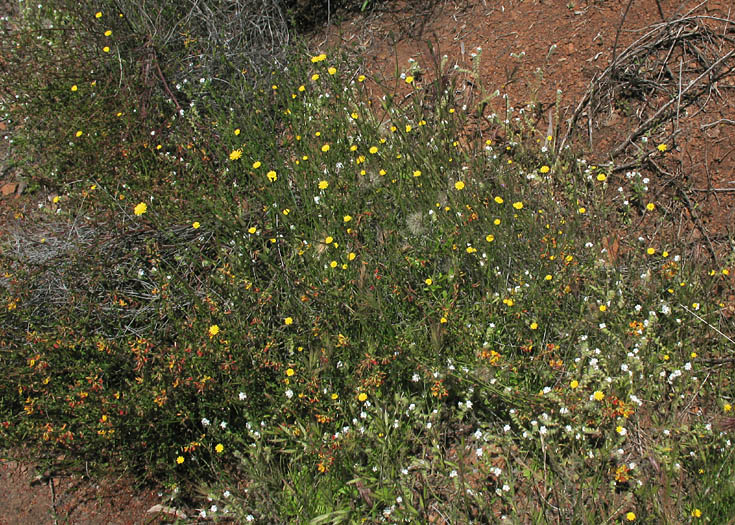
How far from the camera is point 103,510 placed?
2.94 meters

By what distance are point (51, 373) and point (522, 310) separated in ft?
8.20

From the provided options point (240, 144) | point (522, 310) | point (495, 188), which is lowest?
point (522, 310)

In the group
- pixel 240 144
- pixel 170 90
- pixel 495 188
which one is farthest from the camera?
pixel 170 90

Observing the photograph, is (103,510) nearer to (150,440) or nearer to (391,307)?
(150,440)

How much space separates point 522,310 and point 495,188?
880mm

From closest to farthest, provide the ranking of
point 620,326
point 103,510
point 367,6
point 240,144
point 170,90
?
point 620,326, point 103,510, point 240,144, point 170,90, point 367,6

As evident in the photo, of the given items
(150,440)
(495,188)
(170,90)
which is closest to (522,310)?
(495,188)

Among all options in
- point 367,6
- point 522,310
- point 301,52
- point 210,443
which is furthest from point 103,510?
point 367,6

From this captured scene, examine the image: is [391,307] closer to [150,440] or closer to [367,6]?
[150,440]

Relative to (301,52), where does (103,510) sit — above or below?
below

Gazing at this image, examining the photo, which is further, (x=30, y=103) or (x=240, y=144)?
(x=30, y=103)

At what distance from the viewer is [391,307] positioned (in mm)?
3068

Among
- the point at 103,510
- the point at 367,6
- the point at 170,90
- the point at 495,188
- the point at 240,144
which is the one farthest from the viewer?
the point at 367,6

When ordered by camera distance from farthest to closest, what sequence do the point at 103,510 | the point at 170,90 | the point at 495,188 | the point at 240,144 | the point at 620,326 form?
1. the point at 170,90
2. the point at 240,144
3. the point at 495,188
4. the point at 103,510
5. the point at 620,326
